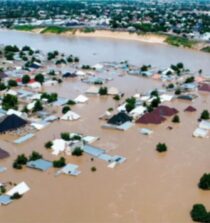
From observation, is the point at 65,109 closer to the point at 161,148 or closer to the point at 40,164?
the point at 40,164

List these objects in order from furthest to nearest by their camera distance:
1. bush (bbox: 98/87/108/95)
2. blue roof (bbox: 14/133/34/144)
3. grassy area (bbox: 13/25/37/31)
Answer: grassy area (bbox: 13/25/37/31) < bush (bbox: 98/87/108/95) < blue roof (bbox: 14/133/34/144)

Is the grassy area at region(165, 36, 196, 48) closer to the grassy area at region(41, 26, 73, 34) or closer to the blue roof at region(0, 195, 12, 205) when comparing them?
the grassy area at region(41, 26, 73, 34)

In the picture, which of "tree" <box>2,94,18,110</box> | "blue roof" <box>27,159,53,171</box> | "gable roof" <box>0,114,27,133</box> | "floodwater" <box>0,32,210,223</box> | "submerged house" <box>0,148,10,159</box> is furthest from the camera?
"tree" <box>2,94,18,110</box>

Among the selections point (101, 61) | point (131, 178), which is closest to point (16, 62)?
point (101, 61)

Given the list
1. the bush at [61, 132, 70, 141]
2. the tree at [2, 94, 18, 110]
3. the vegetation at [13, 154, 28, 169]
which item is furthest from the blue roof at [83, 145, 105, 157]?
the tree at [2, 94, 18, 110]

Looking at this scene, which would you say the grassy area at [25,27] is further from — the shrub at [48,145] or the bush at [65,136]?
the shrub at [48,145]

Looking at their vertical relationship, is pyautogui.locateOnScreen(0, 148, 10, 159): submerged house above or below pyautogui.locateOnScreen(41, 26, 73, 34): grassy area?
above

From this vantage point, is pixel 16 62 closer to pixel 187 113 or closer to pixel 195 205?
pixel 187 113

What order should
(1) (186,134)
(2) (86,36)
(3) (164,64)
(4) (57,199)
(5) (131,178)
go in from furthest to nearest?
(2) (86,36) → (3) (164,64) → (1) (186,134) → (5) (131,178) → (4) (57,199)
